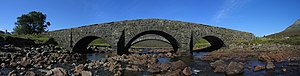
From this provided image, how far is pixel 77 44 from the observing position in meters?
45.3

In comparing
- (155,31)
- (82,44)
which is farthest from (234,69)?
(82,44)

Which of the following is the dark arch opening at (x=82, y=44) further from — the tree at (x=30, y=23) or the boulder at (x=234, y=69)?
the tree at (x=30, y=23)

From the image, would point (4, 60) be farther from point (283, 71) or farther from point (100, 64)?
point (283, 71)

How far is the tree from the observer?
277 ft

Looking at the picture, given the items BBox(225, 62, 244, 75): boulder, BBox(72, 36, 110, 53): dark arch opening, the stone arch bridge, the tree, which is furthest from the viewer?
the tree

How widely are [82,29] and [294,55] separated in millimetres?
28873

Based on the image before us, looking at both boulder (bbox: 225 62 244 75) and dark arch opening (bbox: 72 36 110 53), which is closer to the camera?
boulder (bbox: 225 62 244 75)

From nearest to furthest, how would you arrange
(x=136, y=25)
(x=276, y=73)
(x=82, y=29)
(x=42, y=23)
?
(x=276, y=73) < (x=136, y=25) < (x=82, y=29) < (x=42, y=23)

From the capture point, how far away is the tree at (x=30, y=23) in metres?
84.4

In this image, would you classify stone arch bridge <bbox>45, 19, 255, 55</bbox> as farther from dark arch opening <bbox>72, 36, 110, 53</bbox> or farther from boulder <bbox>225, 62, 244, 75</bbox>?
boulder <bbox>225, 62, 244, 75</bbox>

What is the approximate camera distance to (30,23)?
3420 inches

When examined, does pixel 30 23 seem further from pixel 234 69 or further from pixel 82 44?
pixel 234 69

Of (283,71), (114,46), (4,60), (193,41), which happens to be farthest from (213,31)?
(4,60)

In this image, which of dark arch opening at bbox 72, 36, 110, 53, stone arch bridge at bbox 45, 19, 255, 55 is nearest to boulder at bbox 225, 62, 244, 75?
stone arch bridge at bbox 45, 19, 255, 55
